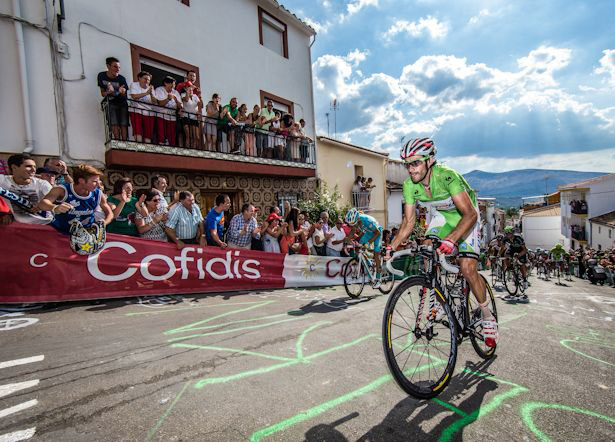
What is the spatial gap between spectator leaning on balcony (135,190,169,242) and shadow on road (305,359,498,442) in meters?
5.28

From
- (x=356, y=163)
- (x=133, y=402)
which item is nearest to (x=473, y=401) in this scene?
(x=133, y=402)

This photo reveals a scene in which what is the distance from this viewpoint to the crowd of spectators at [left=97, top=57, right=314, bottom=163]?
27.1ft

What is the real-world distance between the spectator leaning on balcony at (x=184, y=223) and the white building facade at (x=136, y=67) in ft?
11.4

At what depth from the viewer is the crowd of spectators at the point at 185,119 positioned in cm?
827

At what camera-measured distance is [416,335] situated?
2.74 metres

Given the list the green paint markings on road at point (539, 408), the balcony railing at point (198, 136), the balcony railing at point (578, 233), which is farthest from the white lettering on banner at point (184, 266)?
the balcony railing at point (578, 233)

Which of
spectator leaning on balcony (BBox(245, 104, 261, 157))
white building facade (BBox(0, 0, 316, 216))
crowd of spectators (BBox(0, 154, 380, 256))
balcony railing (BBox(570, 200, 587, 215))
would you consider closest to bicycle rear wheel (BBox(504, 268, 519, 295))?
crowd of spectators (BBox(0, 154, 380, 256))

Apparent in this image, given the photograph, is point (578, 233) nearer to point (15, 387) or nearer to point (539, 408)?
point (539, 408)

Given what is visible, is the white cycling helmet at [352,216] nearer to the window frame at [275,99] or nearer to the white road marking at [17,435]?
the white road marking at [17,435]

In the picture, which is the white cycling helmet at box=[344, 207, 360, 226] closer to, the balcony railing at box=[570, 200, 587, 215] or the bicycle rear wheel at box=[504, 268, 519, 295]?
the bicycle rear wheel at box=[504, 268, 519, 295]

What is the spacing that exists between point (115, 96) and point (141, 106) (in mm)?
762

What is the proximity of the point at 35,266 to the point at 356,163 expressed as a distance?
17.3 meters

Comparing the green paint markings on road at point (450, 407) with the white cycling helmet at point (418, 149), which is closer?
the green paint markings on road at point (450, 407)

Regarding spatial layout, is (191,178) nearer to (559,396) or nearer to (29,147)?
(29,147)
